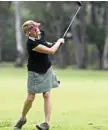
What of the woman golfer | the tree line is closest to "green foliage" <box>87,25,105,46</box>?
the tree line

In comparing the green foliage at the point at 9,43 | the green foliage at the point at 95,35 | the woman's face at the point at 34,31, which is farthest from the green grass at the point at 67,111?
the green foliage at the point at 9,43

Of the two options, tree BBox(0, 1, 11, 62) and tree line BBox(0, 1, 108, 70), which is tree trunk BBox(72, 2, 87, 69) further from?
tree BBox(0, 1, 11, 62)

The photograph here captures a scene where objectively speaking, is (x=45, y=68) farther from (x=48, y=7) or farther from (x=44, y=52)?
(x=48, y=7)

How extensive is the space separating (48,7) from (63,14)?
245 cm

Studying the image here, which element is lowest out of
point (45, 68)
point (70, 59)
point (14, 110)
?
point (70, 59)

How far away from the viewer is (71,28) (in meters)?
49.6

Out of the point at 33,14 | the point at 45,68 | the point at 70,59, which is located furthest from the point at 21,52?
the point at 45,68

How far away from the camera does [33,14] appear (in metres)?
51.4

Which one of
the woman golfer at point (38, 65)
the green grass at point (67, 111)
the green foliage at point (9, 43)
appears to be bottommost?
the green foliage at point (9, 43)

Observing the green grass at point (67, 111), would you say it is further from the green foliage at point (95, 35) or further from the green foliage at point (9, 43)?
the green foliage at point (9, 43)

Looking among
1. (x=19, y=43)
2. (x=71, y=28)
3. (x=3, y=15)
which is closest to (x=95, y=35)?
(x=71, y=28)

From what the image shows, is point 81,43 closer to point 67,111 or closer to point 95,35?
point 95,35

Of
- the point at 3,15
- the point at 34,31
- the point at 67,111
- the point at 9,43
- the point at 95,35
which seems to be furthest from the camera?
the point at 9,43

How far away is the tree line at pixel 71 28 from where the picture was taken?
161 ft
